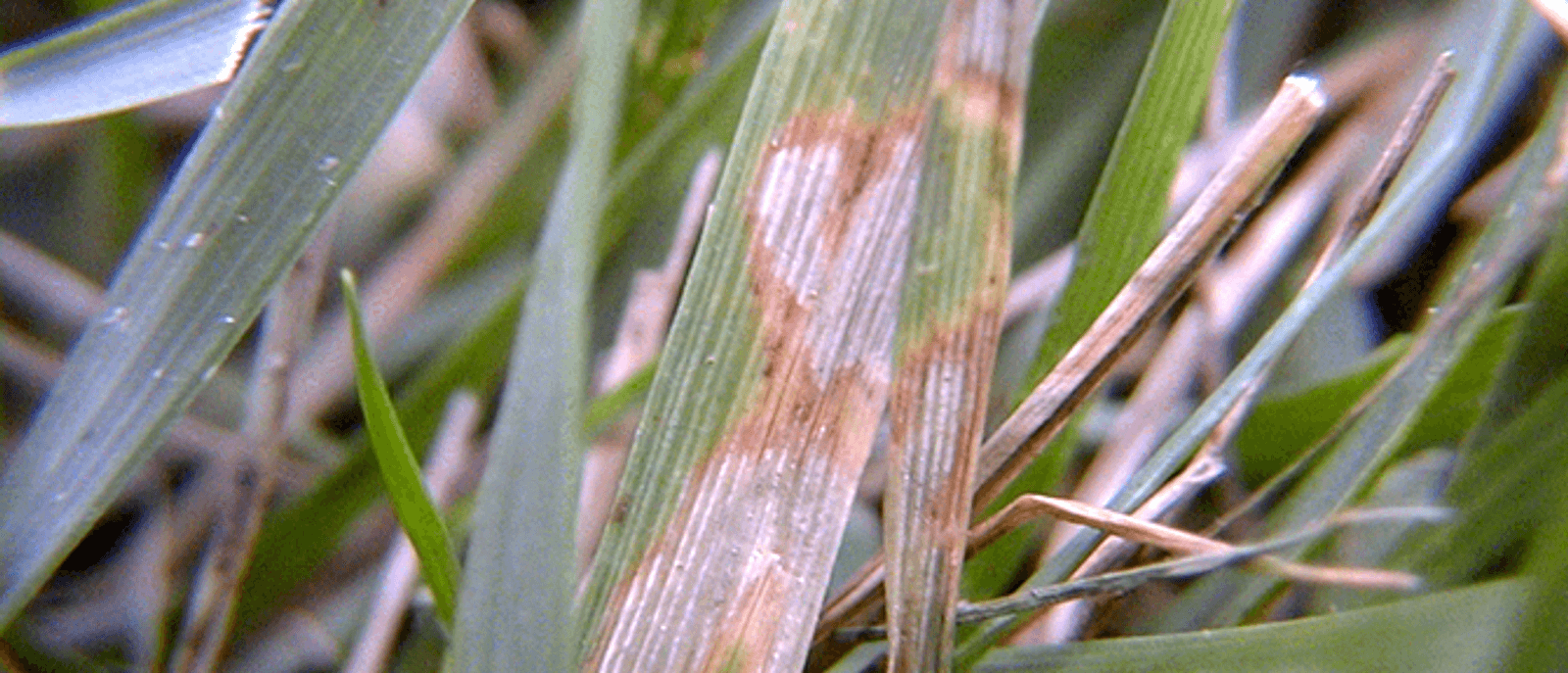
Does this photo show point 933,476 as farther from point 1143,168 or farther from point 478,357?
point 478,357

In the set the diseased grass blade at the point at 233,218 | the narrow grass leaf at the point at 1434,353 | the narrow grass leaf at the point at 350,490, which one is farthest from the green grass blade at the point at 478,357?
the narrow grass leaf at the point at 1434,353

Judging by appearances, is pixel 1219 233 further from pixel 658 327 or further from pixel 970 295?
pixel 658 327

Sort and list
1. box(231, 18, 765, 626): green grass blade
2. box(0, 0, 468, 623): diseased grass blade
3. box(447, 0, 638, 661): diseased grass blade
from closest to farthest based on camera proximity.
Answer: box(447, 0, 638, 661): diseased grass blade
box(0, 0, 468, 623): diseased grass blade
box(231, 18, 765, 626): green grass blade

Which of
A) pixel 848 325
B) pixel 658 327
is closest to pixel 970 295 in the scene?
pixel 848 325

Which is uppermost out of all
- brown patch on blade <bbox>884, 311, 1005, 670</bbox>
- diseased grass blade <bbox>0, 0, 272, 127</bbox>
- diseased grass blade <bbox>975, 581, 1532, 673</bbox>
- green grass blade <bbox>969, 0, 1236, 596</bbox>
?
diseased grass blade <bbox>0, 0, 272, 127</bbox>

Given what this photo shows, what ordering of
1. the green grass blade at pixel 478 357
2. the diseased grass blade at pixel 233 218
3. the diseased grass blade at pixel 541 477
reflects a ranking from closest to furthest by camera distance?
the diseased grass blade at pixel 541 477
the diseased grass blade at pixel 233 218
the green grass blade at pixel 478 357

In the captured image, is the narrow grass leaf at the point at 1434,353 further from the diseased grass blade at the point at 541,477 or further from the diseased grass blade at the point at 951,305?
the diseased grass blade at the point at 541,477

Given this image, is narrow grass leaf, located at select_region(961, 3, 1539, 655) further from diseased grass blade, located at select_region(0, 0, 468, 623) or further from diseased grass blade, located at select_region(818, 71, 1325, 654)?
diseased grass blade, located at select_region(0, 0, 468, 623)

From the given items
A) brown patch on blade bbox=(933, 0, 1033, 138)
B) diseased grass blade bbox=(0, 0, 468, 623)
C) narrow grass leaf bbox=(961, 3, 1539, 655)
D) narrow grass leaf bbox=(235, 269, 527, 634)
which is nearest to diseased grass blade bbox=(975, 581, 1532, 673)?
narrow grass leaf bbox=(961, 3, 1539, 655)
